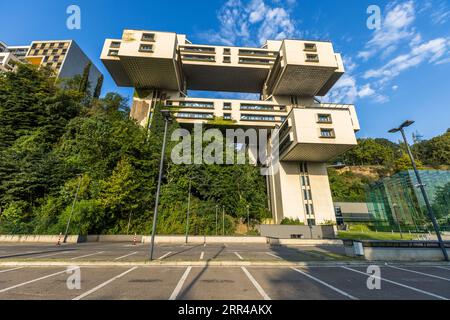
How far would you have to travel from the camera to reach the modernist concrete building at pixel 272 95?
32.9 metres

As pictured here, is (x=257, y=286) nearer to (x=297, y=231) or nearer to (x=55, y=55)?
(x=297, y=231)

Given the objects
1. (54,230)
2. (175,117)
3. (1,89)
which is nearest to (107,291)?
(54,230)

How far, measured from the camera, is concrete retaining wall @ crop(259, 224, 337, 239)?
96.7 ft

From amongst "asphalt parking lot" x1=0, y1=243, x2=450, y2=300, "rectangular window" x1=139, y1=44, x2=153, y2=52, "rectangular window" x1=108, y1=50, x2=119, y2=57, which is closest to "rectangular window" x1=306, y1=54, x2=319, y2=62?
"rectangular window" x1=139, y1=44, x2=153, y2=52

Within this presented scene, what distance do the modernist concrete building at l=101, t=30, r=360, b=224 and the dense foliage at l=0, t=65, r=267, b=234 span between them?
24.2 feet

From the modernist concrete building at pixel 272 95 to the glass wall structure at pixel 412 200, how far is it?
464 inches

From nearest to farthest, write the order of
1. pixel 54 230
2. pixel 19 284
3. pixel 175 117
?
pixel 19 284 → pixel 54 230 → pixel 175 117

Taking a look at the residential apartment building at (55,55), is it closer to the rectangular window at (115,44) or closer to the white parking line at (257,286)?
the rectangular window at (115,44)

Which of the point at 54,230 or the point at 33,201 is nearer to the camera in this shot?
the point at 54,230

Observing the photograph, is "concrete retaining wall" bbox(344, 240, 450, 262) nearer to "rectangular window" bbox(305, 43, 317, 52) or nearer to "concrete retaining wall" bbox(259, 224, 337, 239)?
"concrete retaining wall" bbox(259, 224, 337, 239)

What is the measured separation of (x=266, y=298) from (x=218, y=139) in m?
35.3

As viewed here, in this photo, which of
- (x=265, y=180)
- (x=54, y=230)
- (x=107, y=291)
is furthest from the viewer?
(x=265, y=180)
